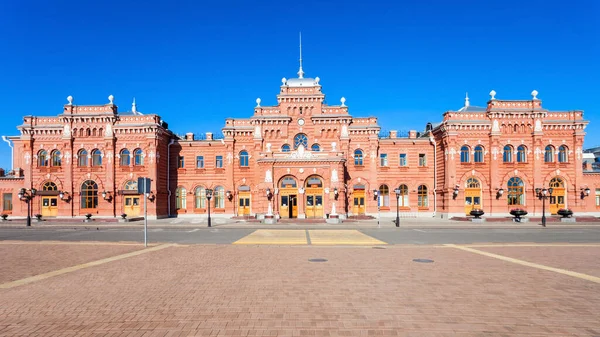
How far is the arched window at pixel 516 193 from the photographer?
39875 millimetres

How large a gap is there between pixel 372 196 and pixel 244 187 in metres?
14.9

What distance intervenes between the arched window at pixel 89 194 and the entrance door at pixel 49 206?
3121 millimetres

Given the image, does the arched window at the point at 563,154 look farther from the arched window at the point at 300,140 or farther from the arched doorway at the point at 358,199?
the arched window at the point at 300,140

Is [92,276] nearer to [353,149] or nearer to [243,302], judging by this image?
[243,302]

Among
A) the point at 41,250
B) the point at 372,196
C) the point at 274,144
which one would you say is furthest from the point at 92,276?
the point at 372,196

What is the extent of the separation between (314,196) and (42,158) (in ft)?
101

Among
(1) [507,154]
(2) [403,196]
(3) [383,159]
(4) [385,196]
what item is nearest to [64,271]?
(4) [385,196]

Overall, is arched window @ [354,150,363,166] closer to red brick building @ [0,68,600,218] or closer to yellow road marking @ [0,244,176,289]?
red brick building @ [0,68,600,218]

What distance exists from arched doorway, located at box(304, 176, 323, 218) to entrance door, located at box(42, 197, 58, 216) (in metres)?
27.9

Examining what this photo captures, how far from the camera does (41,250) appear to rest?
568 inches

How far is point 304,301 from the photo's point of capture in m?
7.08

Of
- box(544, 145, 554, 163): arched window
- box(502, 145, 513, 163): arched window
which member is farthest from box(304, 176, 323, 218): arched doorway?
box(544, 145, 554, 163): arched window

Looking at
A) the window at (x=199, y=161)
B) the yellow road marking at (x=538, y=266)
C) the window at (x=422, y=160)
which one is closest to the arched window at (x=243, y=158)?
the window at (x=199, y=161)

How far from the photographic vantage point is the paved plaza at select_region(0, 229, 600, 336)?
573 centimetres
